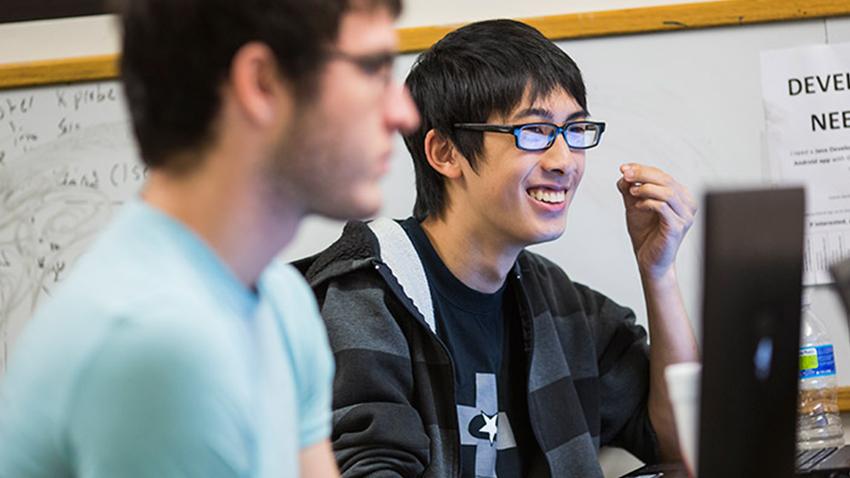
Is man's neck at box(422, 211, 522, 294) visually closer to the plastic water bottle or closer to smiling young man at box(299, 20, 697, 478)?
smiling young man at box(299, 20, 697, 478)

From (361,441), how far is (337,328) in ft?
0.62

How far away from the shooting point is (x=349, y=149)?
3.00 ft

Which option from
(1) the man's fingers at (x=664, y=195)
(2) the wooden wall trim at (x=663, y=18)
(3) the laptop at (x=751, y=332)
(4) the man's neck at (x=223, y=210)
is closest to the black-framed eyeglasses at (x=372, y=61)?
(4) the man's neck at (x=223, y=210)

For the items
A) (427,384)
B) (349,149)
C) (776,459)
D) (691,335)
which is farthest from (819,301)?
(349,149)

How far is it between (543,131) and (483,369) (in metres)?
0.40

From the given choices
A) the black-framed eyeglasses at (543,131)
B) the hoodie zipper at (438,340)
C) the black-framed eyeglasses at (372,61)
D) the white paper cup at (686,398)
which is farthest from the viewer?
the black-framed eyeglasses at (543,131)

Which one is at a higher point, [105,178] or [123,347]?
[105,178]

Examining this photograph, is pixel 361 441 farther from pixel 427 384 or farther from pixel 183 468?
pixel 183 468

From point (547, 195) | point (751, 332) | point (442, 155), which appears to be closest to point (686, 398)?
point (751, 332)

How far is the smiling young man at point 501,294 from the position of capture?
5.79 feet

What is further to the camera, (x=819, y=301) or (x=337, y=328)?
(x=819, y=301)

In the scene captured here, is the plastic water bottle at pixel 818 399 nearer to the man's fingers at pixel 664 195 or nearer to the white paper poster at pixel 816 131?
the white paper poster at pixel 816 131

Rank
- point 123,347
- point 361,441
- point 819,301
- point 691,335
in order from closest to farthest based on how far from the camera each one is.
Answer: point 123,347
point 361,441
point 691,335
point 819,301

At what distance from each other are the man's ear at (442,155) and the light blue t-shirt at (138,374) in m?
1.07
